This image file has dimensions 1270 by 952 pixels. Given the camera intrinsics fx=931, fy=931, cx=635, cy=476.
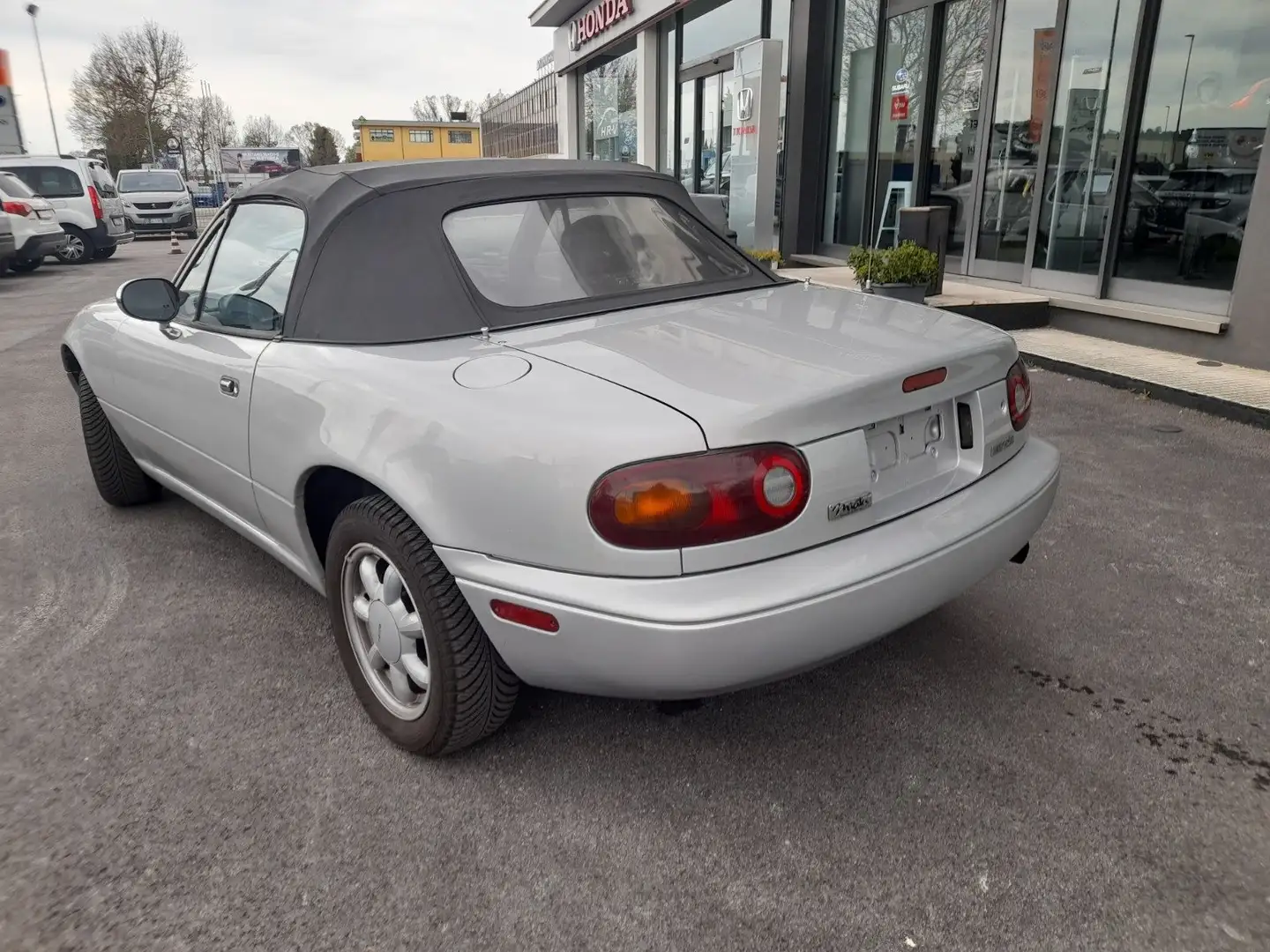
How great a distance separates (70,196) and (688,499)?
20.7 m

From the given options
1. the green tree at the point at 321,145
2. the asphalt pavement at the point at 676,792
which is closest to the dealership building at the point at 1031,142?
the asphalt pavement at the point at 676,792

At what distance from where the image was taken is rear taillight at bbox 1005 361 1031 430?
2656 millimetres

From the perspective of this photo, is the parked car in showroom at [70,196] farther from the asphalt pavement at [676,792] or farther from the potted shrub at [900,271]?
the asphalt pavement at [676,792]

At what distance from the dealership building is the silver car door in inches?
261

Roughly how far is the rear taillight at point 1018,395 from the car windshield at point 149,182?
29233 millimetres

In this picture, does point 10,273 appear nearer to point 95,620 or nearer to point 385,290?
point 95,620

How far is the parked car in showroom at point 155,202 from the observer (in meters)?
26.5

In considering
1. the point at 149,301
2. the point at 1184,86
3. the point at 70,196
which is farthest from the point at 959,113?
the point at 70,196

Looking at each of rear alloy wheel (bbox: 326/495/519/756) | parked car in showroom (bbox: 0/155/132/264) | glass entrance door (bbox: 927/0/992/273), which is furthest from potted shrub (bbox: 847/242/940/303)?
parked car in showroom (bbox: 0/155/132/264)

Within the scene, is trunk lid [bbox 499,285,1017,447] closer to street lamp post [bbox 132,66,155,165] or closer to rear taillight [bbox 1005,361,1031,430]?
rear taillight [bbox 1005,361,1031,430]

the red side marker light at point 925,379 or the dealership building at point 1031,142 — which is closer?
the red side marker light at point 925,379

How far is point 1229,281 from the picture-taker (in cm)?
720

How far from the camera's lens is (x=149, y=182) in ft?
88.1

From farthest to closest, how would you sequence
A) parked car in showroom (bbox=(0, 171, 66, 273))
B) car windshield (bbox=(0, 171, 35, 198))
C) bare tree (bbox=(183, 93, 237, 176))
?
bare tree (bbox=(183, 93, 237, 176)) < car windshield (bbox=(0, 171, 35, 198)) < parked car in showroom (bbox=(0, 171, 66, 273))
